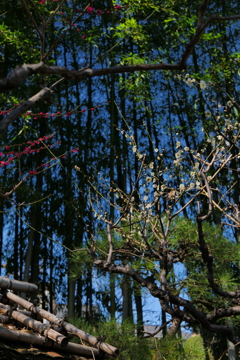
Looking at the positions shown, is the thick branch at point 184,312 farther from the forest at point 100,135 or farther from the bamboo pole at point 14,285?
the forest at point 100,135

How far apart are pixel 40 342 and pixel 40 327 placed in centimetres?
10

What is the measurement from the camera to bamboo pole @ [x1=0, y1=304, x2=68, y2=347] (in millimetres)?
3038

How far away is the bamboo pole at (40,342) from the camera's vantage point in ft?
9.61

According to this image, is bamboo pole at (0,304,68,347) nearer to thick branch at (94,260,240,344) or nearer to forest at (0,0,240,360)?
thick branch at (94,260,240,344)

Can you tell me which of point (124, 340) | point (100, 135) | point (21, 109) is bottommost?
point (124, 340)

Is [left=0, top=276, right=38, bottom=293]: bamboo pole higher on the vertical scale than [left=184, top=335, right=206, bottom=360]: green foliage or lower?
higher

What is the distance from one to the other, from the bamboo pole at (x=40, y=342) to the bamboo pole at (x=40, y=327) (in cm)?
5

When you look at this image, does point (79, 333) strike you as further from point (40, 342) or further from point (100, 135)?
point (100, 135)

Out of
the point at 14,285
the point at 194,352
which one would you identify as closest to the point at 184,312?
the point at 194,352

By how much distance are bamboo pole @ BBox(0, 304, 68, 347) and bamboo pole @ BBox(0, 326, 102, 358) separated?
0.16 ft

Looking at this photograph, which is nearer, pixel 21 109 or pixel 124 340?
pixel 21 109

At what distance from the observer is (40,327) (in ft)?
10.2

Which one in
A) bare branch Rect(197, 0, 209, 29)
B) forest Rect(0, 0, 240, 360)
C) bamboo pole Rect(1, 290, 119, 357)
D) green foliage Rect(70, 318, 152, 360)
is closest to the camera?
bare branch Rect(197, 0, 209, 29)

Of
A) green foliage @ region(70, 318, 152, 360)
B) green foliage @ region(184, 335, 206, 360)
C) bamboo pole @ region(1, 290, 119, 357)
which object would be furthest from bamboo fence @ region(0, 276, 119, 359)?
green foliage @ region(184, 335, 206, 360)
